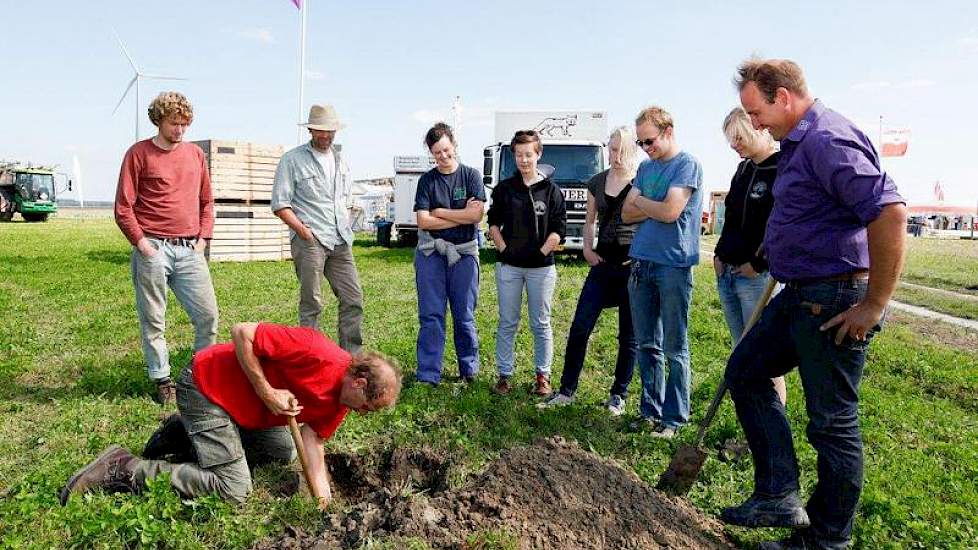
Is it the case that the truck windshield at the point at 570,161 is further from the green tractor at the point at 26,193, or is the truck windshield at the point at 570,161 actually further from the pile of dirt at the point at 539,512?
the green tractor at the point at 26,193

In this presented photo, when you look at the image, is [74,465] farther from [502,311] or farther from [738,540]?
[738,540]

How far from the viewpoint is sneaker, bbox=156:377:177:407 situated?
4934mm

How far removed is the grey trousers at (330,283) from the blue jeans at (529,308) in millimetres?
1234

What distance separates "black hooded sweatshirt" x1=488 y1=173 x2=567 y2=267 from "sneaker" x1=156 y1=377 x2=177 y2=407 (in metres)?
2.73

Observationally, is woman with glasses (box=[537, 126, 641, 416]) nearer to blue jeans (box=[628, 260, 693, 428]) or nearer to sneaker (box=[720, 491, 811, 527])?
blue jeans (box=[628, 260, 693, 428])

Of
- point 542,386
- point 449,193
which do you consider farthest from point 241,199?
point 542,386

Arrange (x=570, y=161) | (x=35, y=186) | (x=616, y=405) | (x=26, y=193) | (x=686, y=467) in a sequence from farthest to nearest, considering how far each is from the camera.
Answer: (x=35, y=186) → (x=26, y=193) → (x=570, y=161) → (x=616, y=405) → (x=686, y=467)

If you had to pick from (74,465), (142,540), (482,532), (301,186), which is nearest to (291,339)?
(142,540)

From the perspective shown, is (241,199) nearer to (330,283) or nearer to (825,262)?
(330,283)

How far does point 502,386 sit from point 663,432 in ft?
4.66

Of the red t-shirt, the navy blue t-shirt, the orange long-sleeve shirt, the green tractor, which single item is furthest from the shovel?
the green tractor

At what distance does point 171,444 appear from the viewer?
389cm

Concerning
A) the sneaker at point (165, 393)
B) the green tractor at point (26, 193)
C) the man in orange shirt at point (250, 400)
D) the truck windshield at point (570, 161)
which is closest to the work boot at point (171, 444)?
the man in orange shirt at point (250, 400)

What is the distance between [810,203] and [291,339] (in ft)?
8.12
